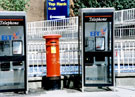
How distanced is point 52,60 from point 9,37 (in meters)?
1.49

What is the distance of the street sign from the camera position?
1106 inches

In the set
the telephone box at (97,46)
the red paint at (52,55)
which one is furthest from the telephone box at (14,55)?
the telephone box at (97,46)

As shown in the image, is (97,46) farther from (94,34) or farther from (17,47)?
(17,47)

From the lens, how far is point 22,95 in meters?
8.56

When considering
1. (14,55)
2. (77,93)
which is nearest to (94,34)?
(77,93)

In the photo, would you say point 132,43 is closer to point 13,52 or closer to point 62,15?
point 13,52

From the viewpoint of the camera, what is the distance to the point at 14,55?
8.51 metres

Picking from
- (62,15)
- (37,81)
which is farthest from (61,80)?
(62,15)

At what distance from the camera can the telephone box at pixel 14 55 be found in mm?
8438

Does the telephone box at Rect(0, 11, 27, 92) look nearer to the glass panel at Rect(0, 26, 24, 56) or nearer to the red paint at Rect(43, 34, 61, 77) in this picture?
the glass panel at Rect(0, 26, 24, 56)

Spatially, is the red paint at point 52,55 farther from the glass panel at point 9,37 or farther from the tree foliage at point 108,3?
the tree foliage at point 108,3

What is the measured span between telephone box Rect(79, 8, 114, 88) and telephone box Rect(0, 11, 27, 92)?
5.83ft

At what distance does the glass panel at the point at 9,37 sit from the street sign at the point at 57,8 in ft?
64.1

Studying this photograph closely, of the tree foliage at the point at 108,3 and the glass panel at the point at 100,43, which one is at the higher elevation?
the tree foliage at the point at 108,3
